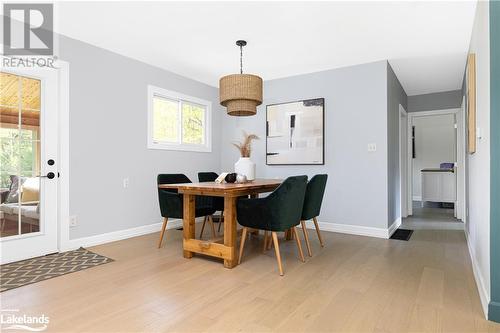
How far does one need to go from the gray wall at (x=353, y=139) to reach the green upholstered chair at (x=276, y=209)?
1725 millimetres

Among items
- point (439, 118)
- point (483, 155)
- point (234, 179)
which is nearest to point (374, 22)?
point (483, 155)

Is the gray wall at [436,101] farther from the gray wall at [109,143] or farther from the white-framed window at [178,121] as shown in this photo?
the gray wall at [109,143]

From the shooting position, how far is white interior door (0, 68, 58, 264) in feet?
9.22

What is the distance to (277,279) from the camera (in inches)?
93.4

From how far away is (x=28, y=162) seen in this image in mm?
2955

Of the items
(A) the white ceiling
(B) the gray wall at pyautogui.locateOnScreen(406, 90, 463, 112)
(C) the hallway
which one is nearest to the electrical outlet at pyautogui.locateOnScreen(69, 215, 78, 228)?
(A) the white ceiling

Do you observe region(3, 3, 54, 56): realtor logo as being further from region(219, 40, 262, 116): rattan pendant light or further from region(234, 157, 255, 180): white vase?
region(234, 157, 255, 180): white vase

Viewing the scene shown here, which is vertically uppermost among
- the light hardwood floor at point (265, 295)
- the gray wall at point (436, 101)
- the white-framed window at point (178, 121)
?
the gray wall at point (436, 101)

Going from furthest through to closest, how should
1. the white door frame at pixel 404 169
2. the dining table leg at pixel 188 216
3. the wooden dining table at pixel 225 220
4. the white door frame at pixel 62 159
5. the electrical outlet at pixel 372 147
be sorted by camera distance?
the white door frame at pixel 404 169 < the electrical outlet at pixel 372 147 < the white door frame at pixel 62 159 < the dining table leg at pixel 188 216 < the wooden dining table at pixel 225 220

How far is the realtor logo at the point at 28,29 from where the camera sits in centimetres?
273

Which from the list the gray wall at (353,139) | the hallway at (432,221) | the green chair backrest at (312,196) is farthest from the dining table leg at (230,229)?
the hallway at (432,221)

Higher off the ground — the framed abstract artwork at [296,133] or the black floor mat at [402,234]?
the framed abstract artwork at [296,133]

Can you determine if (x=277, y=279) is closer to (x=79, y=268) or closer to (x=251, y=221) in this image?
(x=251, y=221)

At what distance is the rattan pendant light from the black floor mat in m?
2.56
